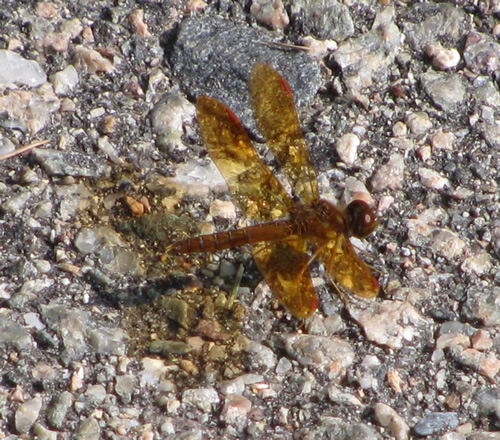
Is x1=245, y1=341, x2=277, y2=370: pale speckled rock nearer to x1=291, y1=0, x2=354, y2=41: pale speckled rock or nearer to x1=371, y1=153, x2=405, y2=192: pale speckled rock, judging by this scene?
x1=371, y1=153, x2=405, y2=192: pale speckled rock

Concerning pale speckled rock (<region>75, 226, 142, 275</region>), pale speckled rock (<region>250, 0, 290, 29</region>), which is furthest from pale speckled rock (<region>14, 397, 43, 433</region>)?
pale speckled rock (<region>250, 0, 290, 29</region>)

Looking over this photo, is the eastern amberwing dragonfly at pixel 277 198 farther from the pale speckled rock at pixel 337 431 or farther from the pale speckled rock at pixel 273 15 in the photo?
the pale speckled rock at pixel 337 431

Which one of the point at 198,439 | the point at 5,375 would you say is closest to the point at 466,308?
the point at 198,439

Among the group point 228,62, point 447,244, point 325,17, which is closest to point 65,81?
point 228,62

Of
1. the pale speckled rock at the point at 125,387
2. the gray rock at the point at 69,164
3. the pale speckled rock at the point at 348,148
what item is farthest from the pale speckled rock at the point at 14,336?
the pale speckled rock at the point at 348,148

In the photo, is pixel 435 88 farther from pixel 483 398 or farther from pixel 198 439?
pixel 198 439
